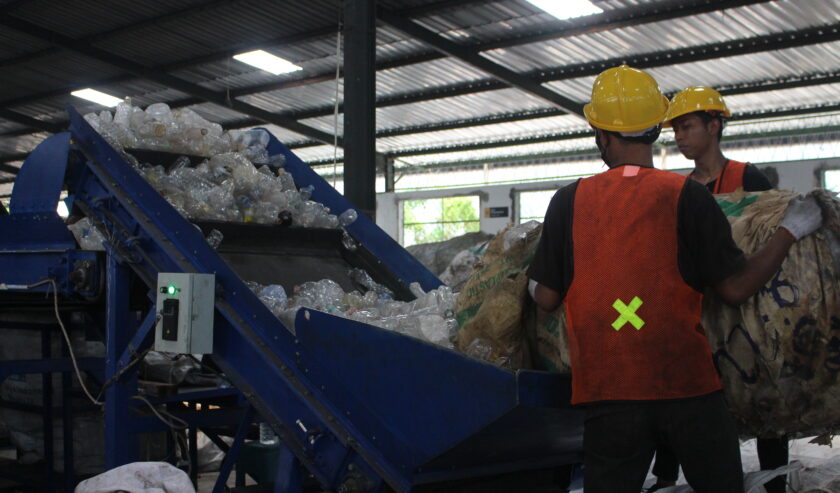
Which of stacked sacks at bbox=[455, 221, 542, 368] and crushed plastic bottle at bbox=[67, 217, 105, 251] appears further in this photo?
crushed plastic bottle at bbox=[67, 217, 105, 251]

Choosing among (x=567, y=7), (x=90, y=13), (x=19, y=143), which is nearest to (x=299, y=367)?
(x=567, y=7)

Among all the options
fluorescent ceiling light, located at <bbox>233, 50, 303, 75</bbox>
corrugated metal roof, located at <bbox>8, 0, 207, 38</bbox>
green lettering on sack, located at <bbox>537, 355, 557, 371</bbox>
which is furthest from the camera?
fluorescent ceiling light, located at <bbox>233, 50, 303, 75</bbox>

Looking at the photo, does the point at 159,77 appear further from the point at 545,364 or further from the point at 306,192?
the point at 545,364

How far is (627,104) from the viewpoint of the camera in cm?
202

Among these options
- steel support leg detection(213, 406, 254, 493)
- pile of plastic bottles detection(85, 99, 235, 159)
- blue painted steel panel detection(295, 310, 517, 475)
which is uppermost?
pile of plastic bottles detection(85, 99, 235, 159)

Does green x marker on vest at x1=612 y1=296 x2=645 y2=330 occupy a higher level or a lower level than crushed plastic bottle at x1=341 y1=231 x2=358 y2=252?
lower

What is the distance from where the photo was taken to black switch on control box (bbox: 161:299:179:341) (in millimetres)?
2735

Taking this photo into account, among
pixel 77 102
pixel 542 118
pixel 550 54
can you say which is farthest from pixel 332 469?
pixel 77 102

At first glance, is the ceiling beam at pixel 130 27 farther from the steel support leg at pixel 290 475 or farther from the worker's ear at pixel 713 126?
the steel support leg at pixel 290 475

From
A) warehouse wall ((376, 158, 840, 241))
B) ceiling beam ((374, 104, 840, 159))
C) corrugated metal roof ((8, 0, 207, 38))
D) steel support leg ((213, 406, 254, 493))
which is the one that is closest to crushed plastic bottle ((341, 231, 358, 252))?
steel support leg ((213, 406, 254, 493))

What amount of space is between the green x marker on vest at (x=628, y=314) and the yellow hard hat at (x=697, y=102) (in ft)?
4.58

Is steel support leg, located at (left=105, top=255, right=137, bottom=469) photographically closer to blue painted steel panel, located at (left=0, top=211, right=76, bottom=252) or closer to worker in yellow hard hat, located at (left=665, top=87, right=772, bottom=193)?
blue painted steel panel, located at (left=0, top=211, right=76, bottom=252)

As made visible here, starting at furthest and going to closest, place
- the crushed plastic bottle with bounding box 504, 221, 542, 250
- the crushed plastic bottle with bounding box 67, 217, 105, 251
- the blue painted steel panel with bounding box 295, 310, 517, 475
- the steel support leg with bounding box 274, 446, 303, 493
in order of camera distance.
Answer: the crushed plastic bottle with bounding box 67, 217, 105, 251, the steel support leg with bounding box 274, 446, 303, 493, the crushed plastic bottle with bounding box 504, 221, 542, 250, the blue painted steel panel with bounding box 295, 310, 517, 475

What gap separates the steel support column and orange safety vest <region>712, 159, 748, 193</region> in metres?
3.00
